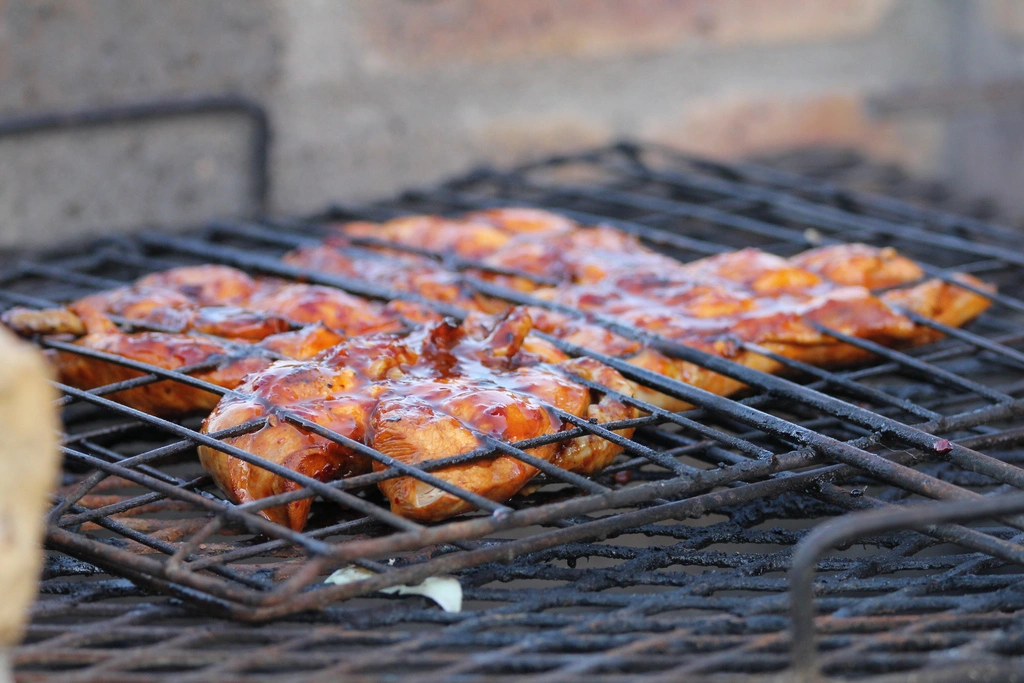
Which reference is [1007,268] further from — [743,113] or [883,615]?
[743,113]

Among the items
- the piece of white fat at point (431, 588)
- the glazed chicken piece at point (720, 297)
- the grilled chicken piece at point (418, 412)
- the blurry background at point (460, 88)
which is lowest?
the piece of white fat at point (431, 588)

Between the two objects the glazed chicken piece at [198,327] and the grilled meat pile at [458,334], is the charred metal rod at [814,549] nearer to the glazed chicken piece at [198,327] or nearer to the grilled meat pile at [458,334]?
the grilled meat pile at [458,334]

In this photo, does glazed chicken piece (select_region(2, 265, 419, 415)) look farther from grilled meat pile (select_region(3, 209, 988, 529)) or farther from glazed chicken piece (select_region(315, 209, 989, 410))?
glazed chicken piece (select_region(315, 209, 989, 410))

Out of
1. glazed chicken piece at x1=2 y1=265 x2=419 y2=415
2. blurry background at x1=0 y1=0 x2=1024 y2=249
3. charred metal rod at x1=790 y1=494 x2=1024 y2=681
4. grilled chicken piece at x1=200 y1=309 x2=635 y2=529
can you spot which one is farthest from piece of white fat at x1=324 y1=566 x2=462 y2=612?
blurry background at x1=0 y1=0 x2=1024 y2=249

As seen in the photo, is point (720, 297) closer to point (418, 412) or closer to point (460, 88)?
point (418, 412)

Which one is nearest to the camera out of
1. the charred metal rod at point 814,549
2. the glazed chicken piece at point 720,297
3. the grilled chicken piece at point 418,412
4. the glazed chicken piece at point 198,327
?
the charred metal rod at point 814,549

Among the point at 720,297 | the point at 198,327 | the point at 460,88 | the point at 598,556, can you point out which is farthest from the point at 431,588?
the point at 460,88

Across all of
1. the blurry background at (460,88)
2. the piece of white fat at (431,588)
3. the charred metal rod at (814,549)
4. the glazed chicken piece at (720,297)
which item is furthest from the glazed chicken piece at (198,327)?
the blurry background at (460,88)

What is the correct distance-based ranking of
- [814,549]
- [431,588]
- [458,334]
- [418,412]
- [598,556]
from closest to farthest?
[814,549] → [431,588] → [598,556] → [418,412] → [458,334]
